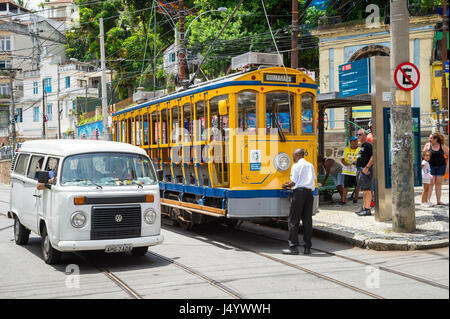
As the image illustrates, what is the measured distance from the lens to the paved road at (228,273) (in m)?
6.98

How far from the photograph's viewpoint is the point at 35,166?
34.8 ft

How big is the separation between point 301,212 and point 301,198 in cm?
27

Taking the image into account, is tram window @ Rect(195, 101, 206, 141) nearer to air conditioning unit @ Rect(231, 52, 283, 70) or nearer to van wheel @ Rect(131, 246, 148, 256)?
air conditioning unit @ Rect(231, 52, 283, 70)

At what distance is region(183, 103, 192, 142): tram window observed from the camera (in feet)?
41.0

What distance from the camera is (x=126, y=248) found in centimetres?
882

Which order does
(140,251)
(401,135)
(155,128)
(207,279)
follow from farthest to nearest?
(155,128), (401,135), (140,251), (207,279)

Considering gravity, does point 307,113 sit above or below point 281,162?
above

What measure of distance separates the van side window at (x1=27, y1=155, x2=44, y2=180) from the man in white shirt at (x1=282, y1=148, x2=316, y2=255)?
4636 mm

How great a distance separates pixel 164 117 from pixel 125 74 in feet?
127

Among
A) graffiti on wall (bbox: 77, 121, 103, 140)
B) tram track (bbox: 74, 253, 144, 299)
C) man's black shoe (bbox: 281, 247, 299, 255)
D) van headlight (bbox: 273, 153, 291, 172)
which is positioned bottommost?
tram track (bbox: 74, 253, 144, 299)

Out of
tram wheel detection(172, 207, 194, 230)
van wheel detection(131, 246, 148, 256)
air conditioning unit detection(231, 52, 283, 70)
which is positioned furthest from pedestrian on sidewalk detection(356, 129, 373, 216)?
van wheel detection(131, 246, 148, 256)

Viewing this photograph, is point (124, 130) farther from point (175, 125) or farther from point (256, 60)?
point (256, 60)

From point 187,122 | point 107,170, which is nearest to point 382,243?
point 107,170

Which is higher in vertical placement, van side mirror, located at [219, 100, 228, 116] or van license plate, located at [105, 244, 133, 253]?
van side mirror, located at [219, 100, 228, 116]
